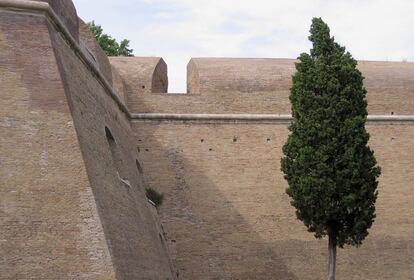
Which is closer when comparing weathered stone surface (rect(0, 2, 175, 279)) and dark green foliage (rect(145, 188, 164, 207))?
weathered stone surface (rect(0, 2, 175, 279))

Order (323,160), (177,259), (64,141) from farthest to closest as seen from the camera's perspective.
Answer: (177,259) → (323,160) → (64,141)

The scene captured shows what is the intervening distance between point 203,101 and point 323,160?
5.16 m

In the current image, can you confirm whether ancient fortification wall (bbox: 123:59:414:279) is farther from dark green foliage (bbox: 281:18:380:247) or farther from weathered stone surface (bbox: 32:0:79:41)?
weathered stone surface (bbox: 32:0:79:41)

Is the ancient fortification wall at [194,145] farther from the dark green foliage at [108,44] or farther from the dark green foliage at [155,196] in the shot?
the dark green foliage at [108,44]

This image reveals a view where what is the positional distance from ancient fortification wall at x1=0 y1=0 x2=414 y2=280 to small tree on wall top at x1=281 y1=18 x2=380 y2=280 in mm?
2815

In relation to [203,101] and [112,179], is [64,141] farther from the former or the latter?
[203,101]

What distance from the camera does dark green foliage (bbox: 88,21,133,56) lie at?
24859 millimetres

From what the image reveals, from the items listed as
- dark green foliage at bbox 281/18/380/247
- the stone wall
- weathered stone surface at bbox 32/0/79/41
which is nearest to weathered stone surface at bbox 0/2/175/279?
weathered stone surface at bbox 32/0/79/41

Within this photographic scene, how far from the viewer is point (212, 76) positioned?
1747 centimetres

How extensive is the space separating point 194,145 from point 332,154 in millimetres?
4610

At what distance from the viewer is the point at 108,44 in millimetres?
25297

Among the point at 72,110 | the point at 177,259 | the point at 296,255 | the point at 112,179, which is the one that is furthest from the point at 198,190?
the point at 72,110

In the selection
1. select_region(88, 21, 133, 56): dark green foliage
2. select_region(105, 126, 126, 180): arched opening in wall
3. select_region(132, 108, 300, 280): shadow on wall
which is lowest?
select_region(132, 108, 300, 280): shadow on wall

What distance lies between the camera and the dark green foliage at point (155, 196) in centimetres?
1603
